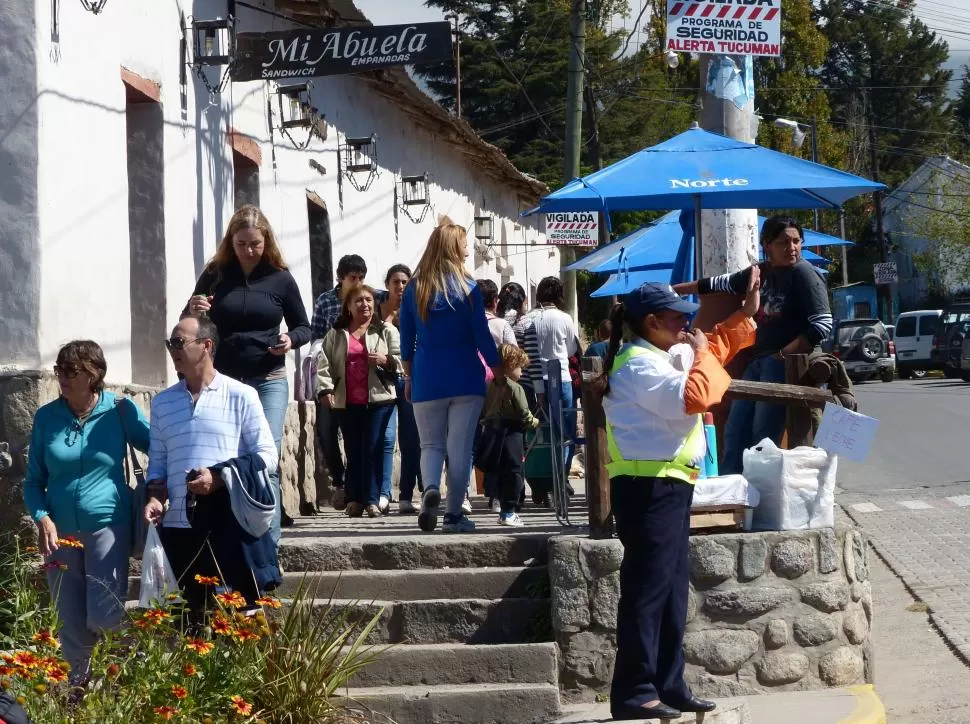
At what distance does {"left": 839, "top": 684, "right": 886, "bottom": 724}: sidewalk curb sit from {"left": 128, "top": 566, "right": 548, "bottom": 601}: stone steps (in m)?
1.56

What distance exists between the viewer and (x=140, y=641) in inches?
206

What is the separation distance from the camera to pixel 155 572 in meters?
5.78

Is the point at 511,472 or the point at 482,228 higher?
the point at 482,228

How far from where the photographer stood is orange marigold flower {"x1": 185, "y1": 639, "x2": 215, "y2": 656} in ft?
16.1

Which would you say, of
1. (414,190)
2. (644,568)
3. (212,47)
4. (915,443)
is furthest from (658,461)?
(915,443)

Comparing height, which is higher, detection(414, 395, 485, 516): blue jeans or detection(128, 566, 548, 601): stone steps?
detection(414, 395, 485, 516): blue jeans

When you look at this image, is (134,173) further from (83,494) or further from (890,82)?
(890,82)

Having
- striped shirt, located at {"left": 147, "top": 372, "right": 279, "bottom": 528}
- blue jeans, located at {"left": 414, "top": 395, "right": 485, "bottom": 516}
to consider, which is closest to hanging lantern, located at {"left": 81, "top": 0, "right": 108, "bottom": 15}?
blue jeans, located at {"left": 414, "top": 395, "right": 485, "bottom": 516}

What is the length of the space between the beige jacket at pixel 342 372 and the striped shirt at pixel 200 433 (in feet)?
10.3

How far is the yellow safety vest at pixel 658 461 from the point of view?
18.1 ft

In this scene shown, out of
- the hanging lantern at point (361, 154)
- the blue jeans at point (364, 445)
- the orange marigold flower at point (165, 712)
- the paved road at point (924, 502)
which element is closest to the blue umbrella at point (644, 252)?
the hanging lantern at point (361, 154)

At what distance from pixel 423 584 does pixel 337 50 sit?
179 inches

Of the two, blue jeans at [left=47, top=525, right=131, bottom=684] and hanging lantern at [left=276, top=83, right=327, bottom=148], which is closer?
blue jeans at [left=47, top=525, right=131, bottom=684]

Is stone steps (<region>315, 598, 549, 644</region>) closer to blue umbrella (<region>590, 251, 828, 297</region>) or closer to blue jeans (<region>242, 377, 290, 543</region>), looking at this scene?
blue jeans (<region>242, 377, 290, 543</region>)
